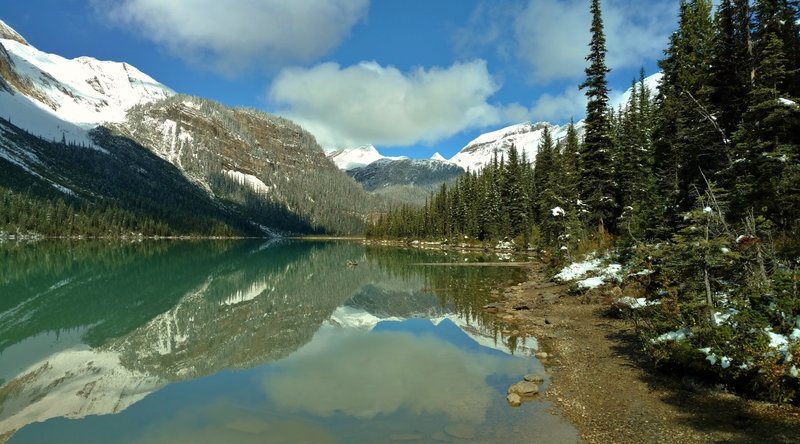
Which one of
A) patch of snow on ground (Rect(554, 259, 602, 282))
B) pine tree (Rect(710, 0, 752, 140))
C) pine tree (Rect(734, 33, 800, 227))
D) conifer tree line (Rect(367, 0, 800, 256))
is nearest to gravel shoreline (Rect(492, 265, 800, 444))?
conifer tree line (Rect(367, 0, 800, 256))

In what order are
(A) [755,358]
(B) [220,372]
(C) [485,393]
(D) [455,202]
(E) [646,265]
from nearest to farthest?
(A) [755,358] → (C) [485,393] → (B) [220,372] → (E) [646,265] → (D) [455,202]

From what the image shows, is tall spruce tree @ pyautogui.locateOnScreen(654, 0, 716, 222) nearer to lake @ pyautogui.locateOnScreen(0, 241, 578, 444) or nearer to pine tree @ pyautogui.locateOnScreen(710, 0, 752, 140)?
pine tree @ pyautogui.locateOnScreen(710, 0, 752, 140)

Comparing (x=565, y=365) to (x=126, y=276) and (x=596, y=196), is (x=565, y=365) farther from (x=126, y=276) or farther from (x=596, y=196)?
(x=126, y=276)

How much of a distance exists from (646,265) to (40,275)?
203ft

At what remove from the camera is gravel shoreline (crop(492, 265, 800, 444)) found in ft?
31.8

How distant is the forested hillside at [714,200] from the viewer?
37.7 ft

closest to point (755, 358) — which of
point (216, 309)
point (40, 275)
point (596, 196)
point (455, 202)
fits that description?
point (596, 196)

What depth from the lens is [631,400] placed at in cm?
1214

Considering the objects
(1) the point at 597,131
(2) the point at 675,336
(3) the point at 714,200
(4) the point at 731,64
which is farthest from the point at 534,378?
(1) the point at 597,131

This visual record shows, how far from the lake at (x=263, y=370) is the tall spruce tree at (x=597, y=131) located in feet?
39.9

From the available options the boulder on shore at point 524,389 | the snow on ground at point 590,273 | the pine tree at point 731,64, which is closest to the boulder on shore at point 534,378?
the boulder on shore at point 524,389

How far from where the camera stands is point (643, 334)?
47.2 feet

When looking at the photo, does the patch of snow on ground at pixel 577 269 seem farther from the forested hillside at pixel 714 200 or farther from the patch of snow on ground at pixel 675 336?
the patch of snow on ground at pixel 675 336

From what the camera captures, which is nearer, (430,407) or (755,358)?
(755,358)
